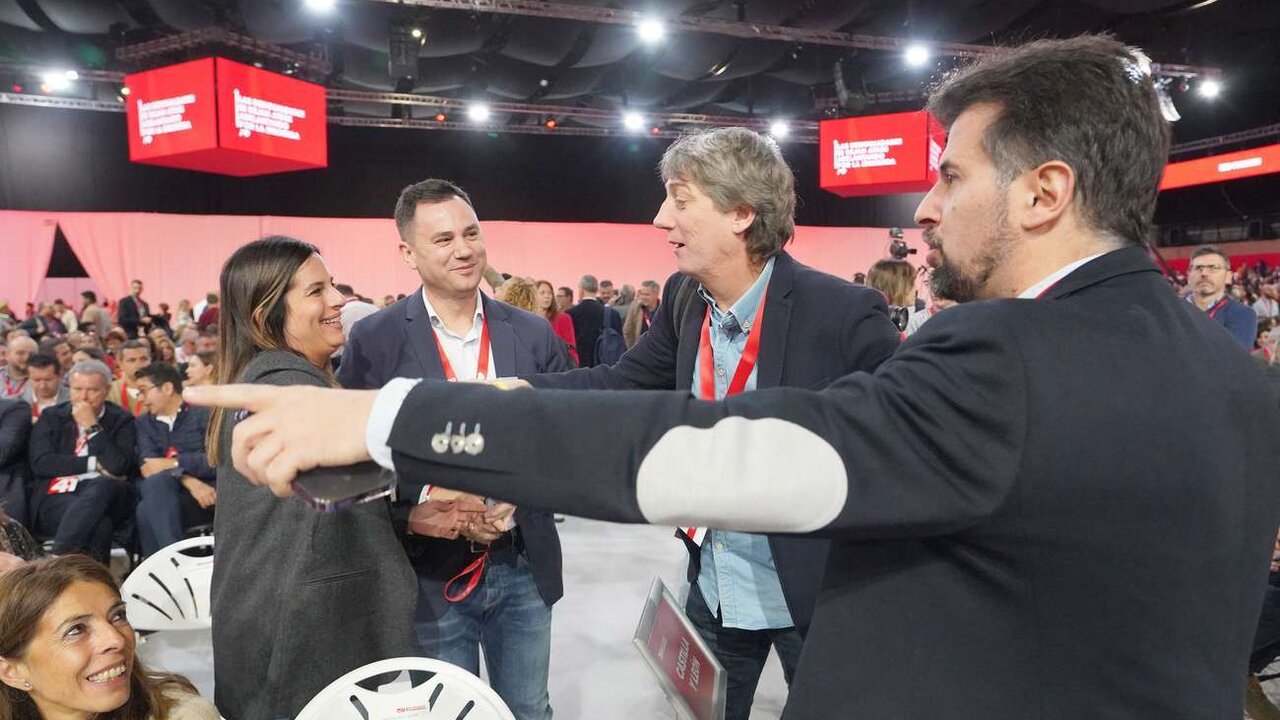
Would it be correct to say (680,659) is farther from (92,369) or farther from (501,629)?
(92,369)

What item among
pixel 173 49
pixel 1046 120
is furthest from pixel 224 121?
pixel 1046 120

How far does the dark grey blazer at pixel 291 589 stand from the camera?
149 cm

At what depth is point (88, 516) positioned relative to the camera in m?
3.87

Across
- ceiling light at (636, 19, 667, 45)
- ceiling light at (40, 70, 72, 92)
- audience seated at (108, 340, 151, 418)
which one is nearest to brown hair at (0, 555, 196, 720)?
audience seated at (108, 340, 151, 418)

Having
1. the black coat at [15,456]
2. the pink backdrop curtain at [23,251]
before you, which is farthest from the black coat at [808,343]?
the pink backdrop curtain at [23,251]

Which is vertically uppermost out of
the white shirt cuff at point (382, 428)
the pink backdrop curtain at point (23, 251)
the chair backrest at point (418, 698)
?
the pink backdrop curtain at point (23, 251)

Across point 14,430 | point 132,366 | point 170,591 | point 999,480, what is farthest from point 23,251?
point 999,480

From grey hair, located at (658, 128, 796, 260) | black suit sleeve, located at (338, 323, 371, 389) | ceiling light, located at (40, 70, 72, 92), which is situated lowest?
black suit sleeve, located at (338, 323, 371, 389)

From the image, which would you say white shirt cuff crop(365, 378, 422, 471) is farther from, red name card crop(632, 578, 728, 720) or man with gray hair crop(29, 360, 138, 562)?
man with gray hair crop(29, 360, 138, 562)

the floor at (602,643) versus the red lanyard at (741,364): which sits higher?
the red lanyard at (741,364)

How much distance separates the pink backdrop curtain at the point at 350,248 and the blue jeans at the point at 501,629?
436 inches

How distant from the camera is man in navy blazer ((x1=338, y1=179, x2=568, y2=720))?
1858mm

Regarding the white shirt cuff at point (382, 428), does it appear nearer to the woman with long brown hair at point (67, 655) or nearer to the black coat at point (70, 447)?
the woman with long brown hair at point (67, 655)

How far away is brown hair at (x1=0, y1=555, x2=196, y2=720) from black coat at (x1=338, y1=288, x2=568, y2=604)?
0.66m
